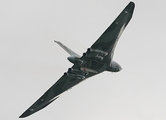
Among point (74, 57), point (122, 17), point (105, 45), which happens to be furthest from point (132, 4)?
point (74, 57)

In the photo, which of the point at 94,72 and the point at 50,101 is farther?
the point at 50,101

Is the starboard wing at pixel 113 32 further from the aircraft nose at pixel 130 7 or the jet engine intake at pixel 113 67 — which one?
the jet engine intake at pixel 113 67

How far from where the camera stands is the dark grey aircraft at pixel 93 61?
264ft

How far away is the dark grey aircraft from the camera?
80.5m

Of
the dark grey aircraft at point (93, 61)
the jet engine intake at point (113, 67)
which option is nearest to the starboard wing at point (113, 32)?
the dark grey aircraft at point (93, 61)

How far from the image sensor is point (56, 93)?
313ft

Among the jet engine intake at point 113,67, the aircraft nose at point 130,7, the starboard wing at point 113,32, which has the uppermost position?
the aircraft nose at point 130,7

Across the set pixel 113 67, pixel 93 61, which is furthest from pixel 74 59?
pixel 113 67

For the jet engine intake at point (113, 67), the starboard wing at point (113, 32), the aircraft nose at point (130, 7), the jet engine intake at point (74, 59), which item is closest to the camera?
the aircraft nose at point (130, 7)

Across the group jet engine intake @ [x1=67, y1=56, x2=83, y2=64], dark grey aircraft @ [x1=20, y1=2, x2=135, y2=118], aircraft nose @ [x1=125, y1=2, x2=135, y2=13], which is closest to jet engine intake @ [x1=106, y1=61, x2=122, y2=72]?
dark grey aircraft @ [x1=20, y1=2, x2=135, y2=118]

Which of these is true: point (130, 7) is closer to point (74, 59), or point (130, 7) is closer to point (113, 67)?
point (74, 59)

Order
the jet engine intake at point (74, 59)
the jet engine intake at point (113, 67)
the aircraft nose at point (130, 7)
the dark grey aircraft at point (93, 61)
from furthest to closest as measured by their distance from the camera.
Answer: the jet engine intake at point (113, 67) < the jet engine intake at point (74, 59) < the dark grey aircraft at point (93, 61) < the aircraft nose at point (130, 7)

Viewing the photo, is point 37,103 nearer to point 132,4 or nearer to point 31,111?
point 31,111

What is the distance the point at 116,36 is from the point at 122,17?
14.4 ft
